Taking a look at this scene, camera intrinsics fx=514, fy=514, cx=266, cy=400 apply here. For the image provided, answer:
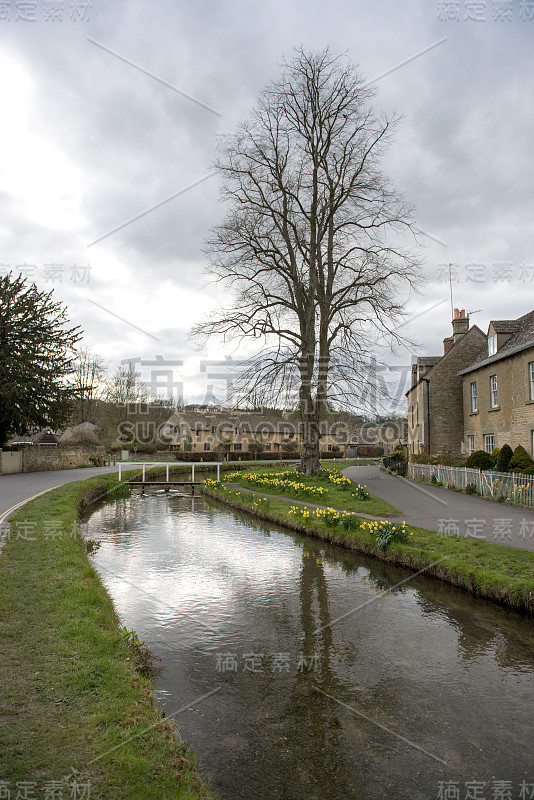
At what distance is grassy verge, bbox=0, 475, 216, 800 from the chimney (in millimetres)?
32052

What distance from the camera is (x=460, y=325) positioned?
3544cm

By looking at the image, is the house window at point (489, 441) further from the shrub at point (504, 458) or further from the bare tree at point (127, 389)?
the bare tree at point (127, 389)

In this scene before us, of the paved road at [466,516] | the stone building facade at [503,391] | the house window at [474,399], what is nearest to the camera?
the paved road at [466,516]

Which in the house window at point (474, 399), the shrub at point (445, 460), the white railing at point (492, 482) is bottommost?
A: the white railing at point (492, 482)

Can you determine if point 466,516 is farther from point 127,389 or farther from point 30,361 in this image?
point 127,389

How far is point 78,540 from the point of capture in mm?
12320

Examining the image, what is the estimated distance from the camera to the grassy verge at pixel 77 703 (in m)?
3.77

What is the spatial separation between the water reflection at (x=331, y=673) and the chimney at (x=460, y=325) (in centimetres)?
2667

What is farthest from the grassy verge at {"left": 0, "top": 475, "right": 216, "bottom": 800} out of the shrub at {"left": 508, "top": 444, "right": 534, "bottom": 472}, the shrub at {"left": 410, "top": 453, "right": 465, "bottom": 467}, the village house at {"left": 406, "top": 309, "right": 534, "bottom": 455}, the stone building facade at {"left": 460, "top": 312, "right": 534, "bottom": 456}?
the shrub at {"left": 410, "top": 453, "right": 465, "bottom": 467}

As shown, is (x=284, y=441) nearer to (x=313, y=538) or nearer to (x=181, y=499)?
(x=181, y=499)

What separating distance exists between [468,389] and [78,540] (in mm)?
23811

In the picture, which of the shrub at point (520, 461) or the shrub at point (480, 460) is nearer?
the shrub at point (520, 461)

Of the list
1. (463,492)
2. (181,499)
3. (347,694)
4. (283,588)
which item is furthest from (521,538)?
(181,499)

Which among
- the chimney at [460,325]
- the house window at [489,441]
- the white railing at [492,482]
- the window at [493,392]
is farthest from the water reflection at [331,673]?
the chimney at [460,325]
